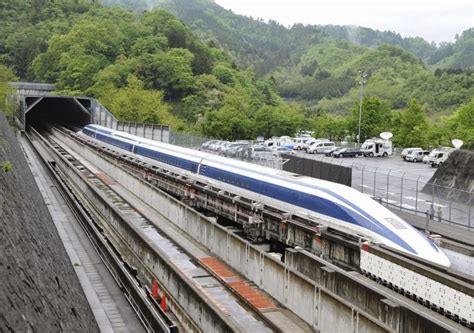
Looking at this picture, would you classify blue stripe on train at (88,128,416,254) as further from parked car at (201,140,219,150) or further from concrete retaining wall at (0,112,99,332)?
parked car at (201,140,219,150)

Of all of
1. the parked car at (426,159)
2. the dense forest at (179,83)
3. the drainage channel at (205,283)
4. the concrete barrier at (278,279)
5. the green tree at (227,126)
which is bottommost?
the drainage channel at (205,283)

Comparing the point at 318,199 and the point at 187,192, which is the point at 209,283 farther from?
the point at 187,192

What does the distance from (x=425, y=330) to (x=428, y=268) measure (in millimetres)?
2983

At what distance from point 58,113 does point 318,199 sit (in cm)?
9245

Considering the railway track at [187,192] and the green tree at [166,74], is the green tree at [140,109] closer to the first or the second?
the railway track at [187,192]

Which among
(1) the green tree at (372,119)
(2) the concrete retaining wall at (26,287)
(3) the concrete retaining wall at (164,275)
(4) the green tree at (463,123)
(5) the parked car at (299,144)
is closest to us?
(2) the concrete retaining wall at (26,287)

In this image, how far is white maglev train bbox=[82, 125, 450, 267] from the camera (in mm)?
18000

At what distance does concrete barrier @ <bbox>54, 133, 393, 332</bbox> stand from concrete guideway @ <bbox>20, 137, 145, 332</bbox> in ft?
15.7

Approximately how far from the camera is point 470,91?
13775 centimetres

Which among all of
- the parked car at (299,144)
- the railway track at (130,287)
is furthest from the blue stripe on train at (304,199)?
the parked car at (299,144)

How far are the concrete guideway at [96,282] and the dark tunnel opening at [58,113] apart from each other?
59.5 metres

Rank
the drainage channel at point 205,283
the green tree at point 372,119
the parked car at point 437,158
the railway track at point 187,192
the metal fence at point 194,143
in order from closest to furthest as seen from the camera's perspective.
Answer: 1. the drainage channel at point 205,283
2. the railway track at point 187,192
3. the metal fence at point 194,143
4. the parked car at point 437,158
5. the green tree at point 372,119

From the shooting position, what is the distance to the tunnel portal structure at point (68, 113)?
6319cm

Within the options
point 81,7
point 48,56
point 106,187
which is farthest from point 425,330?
point 81,7
